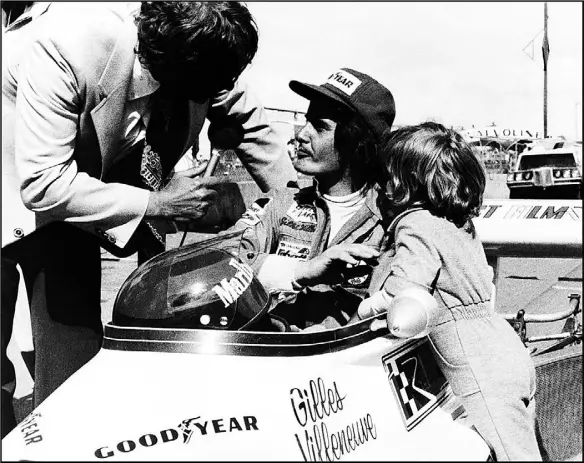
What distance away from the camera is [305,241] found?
278 cm

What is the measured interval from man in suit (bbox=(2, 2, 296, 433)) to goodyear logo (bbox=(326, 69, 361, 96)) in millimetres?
328

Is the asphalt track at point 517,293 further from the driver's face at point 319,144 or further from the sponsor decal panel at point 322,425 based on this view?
the sponsor decal panel at point 322,425

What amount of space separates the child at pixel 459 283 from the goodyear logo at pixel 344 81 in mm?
322

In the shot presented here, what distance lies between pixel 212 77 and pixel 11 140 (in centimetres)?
80

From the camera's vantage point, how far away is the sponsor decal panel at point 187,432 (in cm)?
187

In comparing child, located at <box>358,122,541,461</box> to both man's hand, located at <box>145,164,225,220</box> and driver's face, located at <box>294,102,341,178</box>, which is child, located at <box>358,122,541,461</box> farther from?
man's hand, located at <box>145,164,225,220</box>

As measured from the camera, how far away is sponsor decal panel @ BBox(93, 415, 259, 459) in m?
1.87

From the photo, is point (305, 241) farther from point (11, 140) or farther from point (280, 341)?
point (11, 140)

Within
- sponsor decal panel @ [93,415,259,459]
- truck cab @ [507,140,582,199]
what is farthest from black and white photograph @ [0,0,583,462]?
truck cab @ [507,140,582,199]

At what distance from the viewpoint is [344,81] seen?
2.81m

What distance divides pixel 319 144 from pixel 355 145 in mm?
131

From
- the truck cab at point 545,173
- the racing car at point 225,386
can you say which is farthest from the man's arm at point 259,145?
the truck cab at point 545,173

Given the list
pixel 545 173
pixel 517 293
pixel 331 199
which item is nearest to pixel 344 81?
pixel 331 199

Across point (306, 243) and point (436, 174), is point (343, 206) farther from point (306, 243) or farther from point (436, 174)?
point (436, 174)
